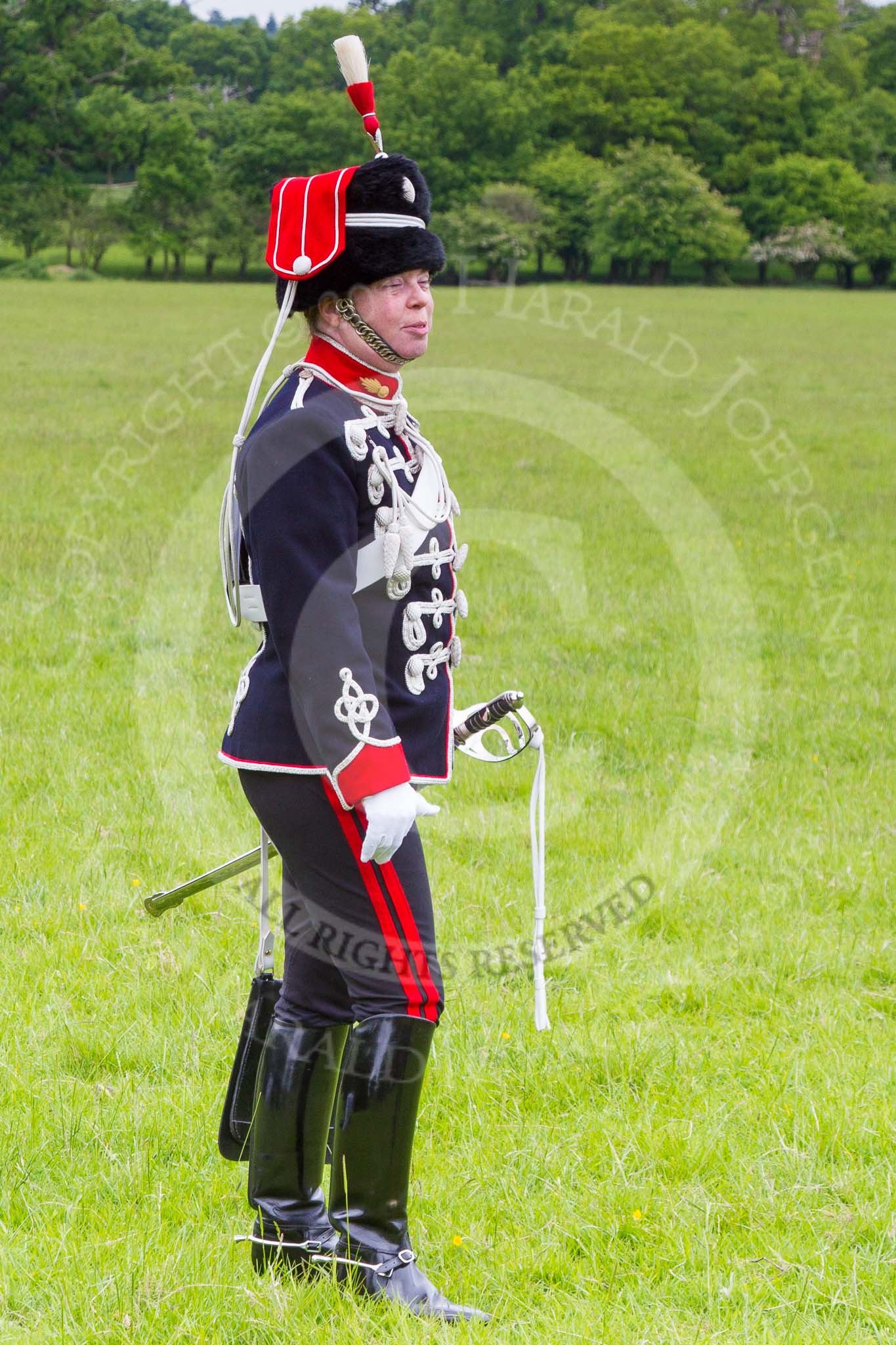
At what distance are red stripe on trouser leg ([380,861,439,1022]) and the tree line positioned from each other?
64854 millimetres

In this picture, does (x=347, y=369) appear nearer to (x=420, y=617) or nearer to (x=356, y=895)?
(x=420, y=617)

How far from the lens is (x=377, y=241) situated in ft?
9.24

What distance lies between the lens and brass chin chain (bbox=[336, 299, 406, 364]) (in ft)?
9.41

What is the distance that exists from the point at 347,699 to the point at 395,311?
0.86 m

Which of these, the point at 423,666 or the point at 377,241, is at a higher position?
the point at 377,241

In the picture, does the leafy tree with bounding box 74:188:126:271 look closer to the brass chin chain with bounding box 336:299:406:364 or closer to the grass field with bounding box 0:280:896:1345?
the grass field with bounding box 0:280:896:1345

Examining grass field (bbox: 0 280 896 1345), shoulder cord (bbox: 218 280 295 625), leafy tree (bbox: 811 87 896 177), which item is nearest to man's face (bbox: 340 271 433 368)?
shoulder cord (bbox: 218 280 295 625)

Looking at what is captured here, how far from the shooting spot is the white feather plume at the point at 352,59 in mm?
2881

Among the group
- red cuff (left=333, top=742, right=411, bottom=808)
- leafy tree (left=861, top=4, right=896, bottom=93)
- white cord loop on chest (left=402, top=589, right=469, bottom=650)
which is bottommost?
red cuff (left=333, top=742, right=411, bottom=808)

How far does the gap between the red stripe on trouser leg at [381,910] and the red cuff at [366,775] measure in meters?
0.11

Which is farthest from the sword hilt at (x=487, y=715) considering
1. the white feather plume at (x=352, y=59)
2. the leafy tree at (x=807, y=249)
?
the leafy tree at (x=807, y=249)

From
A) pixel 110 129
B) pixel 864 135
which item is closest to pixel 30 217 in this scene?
pixel 110 129

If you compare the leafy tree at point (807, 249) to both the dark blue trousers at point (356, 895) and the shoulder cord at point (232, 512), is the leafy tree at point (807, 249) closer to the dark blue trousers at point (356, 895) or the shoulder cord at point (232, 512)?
the shoulder cord at point (232, 512)

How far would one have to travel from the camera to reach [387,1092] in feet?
9.20
